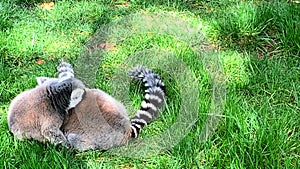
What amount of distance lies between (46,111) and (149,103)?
23.5 inches

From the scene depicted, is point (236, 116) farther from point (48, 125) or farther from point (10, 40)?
point (10, 40)

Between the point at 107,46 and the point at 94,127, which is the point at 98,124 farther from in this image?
the point at 107,46

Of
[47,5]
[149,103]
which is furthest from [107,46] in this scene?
[149,103]

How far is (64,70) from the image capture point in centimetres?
356

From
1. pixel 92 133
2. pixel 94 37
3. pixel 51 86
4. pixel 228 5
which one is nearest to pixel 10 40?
pixel 94 37

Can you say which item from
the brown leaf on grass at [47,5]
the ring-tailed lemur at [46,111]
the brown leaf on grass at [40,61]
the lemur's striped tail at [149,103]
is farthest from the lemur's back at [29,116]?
the brown leaf on grass at [47,5]

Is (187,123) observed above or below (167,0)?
below

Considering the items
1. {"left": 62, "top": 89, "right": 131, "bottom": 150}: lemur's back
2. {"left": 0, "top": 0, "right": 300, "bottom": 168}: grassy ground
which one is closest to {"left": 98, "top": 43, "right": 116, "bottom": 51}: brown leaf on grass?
{"left": 0, "top": 0, "right": 300, "bottom": 168}: grassy ground

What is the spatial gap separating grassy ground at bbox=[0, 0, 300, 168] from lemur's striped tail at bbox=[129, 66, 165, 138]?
0.18 ft

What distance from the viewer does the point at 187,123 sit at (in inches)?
122

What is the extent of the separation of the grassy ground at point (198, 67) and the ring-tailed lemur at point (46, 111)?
0.21ft

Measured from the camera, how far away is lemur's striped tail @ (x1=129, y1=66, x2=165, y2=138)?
3139mm

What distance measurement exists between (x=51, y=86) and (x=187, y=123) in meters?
0.78

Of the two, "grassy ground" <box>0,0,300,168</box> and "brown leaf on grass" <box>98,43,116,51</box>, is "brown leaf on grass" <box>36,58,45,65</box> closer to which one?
"grassy ground" <box>0,0,300,168</box>
